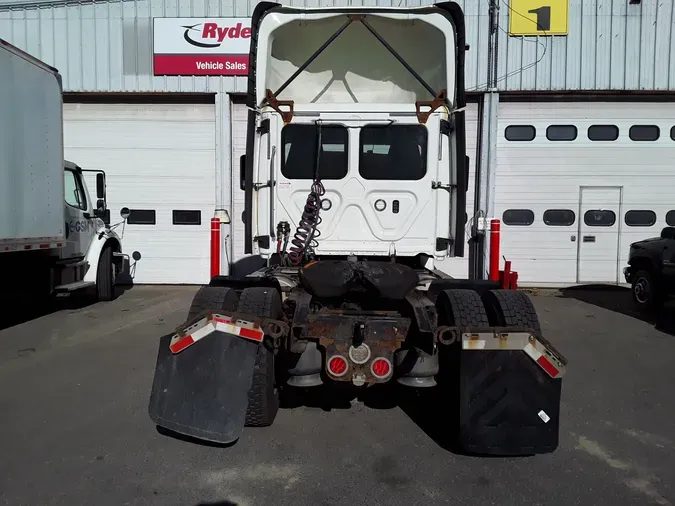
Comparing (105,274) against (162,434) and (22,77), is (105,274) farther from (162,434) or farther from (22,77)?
(162,434)

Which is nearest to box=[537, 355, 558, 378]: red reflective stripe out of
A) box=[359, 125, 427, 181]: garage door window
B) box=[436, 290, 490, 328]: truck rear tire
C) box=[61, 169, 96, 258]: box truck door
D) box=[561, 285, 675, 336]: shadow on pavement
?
box=[436, 290, 490, 328]: truck rear tire

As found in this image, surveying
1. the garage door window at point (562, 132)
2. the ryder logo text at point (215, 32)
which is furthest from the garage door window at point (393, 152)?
the garage door window at point (562, 132)

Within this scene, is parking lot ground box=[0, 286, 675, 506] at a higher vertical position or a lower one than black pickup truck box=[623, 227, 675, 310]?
lower

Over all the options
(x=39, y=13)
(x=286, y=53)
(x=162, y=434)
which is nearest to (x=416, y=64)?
(x=286, y=53)

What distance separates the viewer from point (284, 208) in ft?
18.6

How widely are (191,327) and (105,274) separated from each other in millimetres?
7602

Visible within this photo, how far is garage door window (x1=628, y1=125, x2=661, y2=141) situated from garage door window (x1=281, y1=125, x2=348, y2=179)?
9377mm

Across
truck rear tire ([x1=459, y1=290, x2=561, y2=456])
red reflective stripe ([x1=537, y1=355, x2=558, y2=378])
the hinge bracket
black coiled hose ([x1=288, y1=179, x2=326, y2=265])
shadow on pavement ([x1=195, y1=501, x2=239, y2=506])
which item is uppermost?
the hinge bracket

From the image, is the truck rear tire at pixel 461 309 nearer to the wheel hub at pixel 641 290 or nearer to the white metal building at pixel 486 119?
the wheel hub at pixel 641 290

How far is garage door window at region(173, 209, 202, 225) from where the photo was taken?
495 inches

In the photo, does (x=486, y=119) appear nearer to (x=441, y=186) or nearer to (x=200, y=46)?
(x=200, y=46)

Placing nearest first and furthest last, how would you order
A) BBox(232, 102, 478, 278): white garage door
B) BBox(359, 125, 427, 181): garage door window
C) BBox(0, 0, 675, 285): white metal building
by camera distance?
BBox(359, 125, 427, 181): garage door window < BBox(0, 0, 675, 285): white metal building < BBox(232, 102, 478, 278): white garage door

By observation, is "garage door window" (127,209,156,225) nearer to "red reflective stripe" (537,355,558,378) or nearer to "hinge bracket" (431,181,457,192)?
"hinge bracket" (431,181,457,192)

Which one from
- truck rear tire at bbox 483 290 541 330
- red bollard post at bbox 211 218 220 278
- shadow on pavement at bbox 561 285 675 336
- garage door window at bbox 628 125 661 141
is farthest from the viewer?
garage door window at bbox 628 125 661 141
